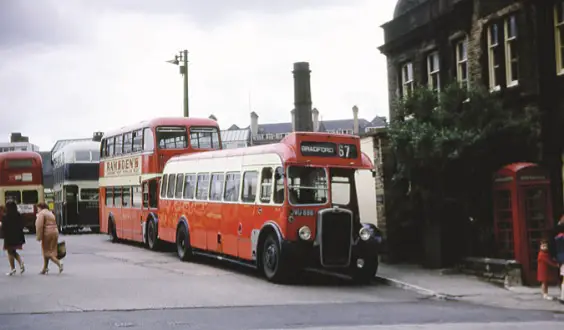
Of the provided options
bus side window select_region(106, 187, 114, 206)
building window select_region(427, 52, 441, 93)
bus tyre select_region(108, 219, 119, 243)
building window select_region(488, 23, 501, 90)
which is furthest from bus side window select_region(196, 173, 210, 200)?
bus tyre select_region(108, 219, 119, 243)

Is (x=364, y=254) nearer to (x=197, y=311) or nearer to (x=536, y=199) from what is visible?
(x=536, y=199)

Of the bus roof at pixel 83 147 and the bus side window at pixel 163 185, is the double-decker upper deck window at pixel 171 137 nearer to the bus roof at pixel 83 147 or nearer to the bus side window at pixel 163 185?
the bus side window at pixel 163 185

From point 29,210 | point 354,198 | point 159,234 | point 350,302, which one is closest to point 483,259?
point 354,198

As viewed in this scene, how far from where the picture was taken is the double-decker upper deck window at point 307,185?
1741cm

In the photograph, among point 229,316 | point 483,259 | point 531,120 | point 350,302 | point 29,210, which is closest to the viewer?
point 229,316

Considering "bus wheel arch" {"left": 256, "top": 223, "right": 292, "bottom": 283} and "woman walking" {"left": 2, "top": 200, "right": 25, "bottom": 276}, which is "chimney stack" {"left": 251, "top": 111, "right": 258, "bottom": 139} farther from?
"bus wheel arch" {"left": 256, "top": 223, "right": 292, "bottom": 283}

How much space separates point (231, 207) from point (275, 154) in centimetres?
277

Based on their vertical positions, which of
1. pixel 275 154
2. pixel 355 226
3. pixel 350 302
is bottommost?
pixel 350 302

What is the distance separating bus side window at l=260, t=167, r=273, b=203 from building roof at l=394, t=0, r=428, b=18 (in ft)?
40.9

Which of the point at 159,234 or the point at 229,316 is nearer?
the point at 229,316

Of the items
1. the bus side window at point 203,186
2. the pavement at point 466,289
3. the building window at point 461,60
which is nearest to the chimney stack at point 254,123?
the building window at point 461,60

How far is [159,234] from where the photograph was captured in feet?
85.5

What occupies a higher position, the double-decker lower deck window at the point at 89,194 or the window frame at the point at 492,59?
the window frame at the point at 492,59

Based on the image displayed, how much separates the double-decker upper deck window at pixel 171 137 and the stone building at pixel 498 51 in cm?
764
